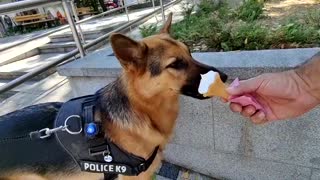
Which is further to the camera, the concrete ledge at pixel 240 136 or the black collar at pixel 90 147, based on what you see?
the concrete ledge at pixel 240 136

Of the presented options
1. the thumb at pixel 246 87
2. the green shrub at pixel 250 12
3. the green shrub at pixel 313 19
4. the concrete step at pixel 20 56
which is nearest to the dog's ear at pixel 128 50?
the thumb at pixel 246 87

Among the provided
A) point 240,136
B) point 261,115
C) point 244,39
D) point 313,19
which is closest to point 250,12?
point 313,19

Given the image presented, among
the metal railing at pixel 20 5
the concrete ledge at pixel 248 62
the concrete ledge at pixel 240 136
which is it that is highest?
the metal railing at pixel 20 5

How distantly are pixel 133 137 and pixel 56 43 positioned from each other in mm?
7521

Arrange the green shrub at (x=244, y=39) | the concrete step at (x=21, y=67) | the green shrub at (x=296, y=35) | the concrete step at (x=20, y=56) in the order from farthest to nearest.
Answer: the concrete step at (x=20, y=56) → the concrete step at (x=21, y=67) → the green shrub at (x=244, y=39) → the green shrub at (x=296, y=35)

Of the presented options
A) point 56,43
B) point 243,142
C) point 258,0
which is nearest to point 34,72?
point 243,142

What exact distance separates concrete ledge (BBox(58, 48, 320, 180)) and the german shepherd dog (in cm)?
52

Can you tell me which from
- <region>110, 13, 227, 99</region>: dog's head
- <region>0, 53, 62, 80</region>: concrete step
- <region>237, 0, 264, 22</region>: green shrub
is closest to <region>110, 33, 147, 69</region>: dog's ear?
<region>110, 13, 227, 99</region>: dog's head

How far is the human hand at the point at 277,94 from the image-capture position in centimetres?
172

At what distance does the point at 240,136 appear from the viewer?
2.57m

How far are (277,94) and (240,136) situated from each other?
Answer: 922 mm

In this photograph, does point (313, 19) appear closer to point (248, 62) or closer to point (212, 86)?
point (248, 62)

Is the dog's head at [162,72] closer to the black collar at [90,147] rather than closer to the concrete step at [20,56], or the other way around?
the black collar at [90,147]

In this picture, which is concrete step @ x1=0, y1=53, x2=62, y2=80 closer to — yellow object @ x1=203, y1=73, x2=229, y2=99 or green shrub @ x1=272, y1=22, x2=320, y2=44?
green shrub @ x1=272, y1=22, x2=320, y2=44
